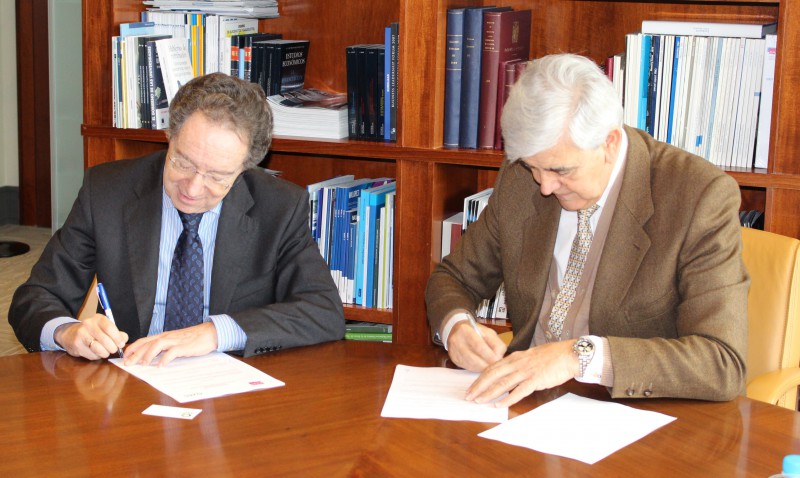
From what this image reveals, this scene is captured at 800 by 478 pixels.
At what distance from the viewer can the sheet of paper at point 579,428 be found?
1.54 m

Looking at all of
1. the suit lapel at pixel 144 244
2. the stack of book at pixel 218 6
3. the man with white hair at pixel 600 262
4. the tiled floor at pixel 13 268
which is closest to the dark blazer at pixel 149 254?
the suit lapel at pixel 144 244

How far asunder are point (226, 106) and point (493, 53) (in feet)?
3.50

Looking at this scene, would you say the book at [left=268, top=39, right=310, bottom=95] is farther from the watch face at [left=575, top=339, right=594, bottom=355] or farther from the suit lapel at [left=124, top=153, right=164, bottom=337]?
the watch face at [left=575, top=339, right=594, bottom=355]

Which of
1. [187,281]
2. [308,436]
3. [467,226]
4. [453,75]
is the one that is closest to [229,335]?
[187,281]

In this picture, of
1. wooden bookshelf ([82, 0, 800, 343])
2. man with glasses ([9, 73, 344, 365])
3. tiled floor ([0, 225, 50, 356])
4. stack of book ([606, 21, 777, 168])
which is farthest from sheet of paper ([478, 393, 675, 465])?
tiled floor ([0, 225, 50, 356])

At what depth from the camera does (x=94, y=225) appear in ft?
7.38

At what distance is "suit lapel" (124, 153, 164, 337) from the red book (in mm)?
1094

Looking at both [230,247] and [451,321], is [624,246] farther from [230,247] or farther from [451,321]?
[230,247]

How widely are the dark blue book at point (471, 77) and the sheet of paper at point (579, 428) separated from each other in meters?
1.35

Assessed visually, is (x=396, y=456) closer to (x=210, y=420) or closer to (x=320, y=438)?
(x=320, y=438)

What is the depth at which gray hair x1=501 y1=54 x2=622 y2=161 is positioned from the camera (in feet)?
6.10

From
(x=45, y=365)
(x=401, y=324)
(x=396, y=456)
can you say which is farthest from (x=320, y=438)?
(x=401, y=324)

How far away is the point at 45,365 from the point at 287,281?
595mm

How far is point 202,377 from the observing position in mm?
1843
